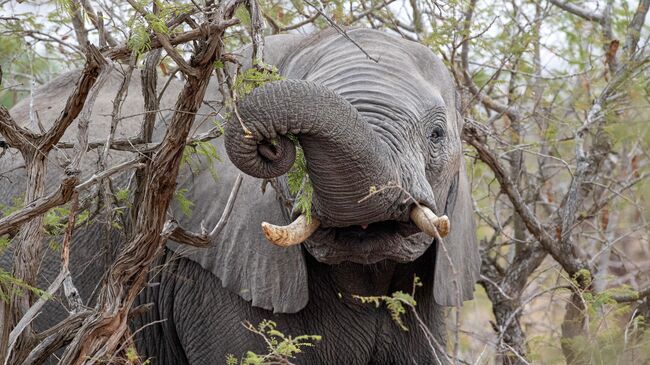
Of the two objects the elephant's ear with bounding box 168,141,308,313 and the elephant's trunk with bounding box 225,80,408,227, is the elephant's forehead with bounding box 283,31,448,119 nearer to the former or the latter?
the elephant's trunk with bounding box 225,80,408,227

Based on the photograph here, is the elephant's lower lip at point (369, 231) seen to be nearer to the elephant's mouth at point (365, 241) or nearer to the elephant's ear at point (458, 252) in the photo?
the elephant's mouth at point (365, 241)

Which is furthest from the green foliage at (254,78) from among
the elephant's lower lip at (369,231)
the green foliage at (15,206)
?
the green foliage at (15,206)

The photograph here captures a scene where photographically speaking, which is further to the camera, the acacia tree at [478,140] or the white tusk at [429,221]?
the white tusk at [429,221]

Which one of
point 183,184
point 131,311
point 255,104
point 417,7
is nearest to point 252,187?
point 183,184

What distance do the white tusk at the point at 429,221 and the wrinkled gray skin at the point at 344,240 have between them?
0.04 metres

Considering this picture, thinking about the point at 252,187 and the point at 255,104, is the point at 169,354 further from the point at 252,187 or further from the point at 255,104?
the point at 255,104

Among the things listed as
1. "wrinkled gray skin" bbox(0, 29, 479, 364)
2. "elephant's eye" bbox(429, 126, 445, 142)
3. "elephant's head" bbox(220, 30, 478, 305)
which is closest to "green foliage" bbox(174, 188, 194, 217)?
"wrinkled gray skin" bbox(0, 29, 479, 364)

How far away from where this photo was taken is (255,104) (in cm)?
322

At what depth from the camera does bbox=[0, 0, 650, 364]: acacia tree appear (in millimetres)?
3379

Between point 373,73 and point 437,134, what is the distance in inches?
11.2

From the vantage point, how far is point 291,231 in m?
3.53

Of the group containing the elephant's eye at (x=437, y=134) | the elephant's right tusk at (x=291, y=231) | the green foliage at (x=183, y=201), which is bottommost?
the elephant's right tusk at (x=291, y=231)

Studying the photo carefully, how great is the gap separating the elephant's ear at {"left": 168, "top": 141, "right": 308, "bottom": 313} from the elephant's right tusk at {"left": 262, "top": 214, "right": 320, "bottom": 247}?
44 cm

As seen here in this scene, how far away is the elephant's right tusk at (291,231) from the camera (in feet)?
11.3
